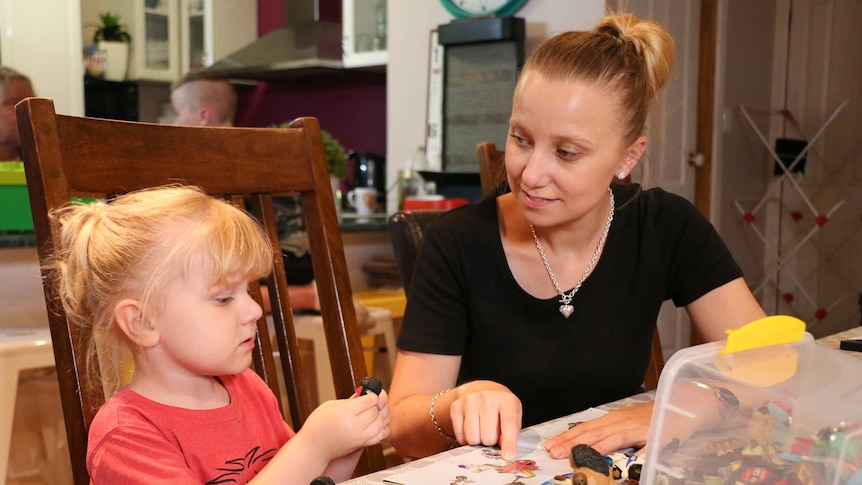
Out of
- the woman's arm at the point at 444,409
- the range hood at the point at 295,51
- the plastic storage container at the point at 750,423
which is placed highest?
the range hood at the point at 295,51

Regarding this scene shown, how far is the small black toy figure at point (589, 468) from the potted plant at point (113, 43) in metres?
4.74

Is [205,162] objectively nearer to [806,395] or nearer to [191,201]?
[191,201]

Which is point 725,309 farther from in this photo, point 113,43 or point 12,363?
point 113,43

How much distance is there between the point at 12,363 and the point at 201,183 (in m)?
1.26

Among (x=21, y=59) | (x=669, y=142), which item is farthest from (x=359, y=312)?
(x=21, y=59)

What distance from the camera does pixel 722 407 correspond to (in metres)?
0.57

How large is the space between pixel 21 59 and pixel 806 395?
14.0 feet

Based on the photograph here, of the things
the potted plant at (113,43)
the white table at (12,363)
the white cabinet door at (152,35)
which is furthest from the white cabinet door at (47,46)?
the white table at (12,363)

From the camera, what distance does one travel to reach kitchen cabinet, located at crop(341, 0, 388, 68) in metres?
4.55

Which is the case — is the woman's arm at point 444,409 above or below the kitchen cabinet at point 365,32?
below

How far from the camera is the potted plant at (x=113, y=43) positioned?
4.83 meters

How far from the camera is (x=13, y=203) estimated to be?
7.42 feet

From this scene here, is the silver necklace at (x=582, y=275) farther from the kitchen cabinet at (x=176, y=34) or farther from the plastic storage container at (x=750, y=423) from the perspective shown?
the kitchen cabinet at (x=176, y=34)

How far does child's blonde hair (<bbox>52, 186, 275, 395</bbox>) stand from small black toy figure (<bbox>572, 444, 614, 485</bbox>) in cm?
38
